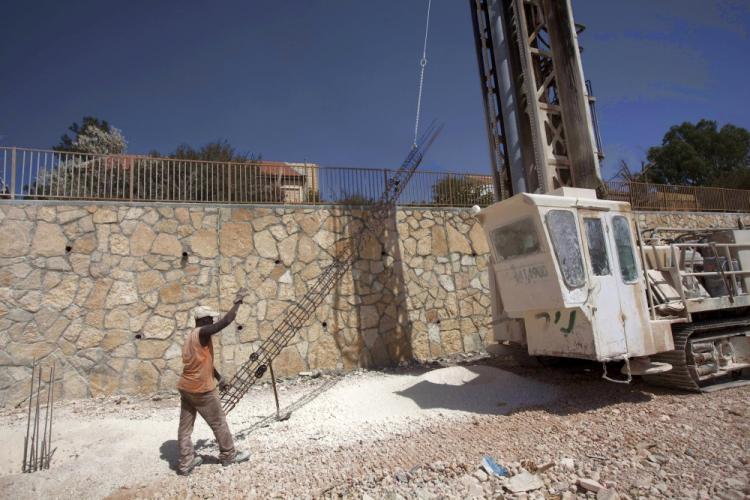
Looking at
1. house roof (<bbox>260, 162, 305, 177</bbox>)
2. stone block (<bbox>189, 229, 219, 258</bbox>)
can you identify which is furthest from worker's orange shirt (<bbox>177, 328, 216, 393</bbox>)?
house roof (<bbox>260, 162, 305, 177</bbox>)

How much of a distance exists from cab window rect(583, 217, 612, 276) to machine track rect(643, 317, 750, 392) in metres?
1.63

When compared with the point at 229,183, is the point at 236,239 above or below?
below

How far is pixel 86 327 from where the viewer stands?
7.73 m

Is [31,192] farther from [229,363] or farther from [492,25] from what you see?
[492,25]

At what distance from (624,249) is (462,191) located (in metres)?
6.06

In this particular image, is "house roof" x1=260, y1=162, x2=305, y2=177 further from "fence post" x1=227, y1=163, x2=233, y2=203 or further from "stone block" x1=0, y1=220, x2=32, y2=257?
"stone block" x1=0, y1=220, x2=32, y2=257

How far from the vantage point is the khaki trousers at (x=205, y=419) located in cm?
457

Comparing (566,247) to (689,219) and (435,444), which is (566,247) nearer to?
(435,444)

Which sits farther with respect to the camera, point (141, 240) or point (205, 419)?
point (141, 240)

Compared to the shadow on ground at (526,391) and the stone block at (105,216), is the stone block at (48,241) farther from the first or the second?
the shadow on ground at (526,391)

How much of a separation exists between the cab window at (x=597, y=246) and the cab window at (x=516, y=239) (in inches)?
28.9

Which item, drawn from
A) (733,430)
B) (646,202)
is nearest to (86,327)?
(733,430)

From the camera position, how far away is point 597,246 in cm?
571

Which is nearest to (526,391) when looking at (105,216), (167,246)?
(167,246)
